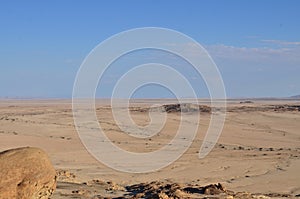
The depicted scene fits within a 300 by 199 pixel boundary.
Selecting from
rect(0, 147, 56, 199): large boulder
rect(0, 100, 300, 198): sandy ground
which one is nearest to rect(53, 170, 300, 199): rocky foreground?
rect(0, 100, 300, 198): sandy ground

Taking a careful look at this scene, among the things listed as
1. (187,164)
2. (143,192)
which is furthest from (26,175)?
(187,164)

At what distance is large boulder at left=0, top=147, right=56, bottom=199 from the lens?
975 centimetres

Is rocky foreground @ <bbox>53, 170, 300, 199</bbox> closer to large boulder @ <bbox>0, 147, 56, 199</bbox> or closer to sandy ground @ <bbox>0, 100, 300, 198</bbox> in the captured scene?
sandy ground @ <bbox>0, 100, 300, 198</bbox>

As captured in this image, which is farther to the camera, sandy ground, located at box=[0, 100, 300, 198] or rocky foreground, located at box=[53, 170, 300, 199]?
sandy ground, located at box=[0, 100, 300, 198]

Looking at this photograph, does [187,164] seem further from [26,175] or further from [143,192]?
[26,175]

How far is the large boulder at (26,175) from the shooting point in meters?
9.75

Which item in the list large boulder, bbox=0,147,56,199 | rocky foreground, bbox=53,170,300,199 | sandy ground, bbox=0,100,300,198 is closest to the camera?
large boulder, bbox=0,147,56,199

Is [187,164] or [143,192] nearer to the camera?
[143,192]

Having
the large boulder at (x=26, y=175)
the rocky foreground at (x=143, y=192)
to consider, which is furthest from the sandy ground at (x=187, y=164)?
the large boulder at (x=26, y=175)

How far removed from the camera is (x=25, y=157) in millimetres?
10234

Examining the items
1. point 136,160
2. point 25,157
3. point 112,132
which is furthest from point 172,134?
point 25,157

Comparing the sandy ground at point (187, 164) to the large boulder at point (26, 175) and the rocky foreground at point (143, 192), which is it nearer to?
the rocky foreground at point (143, 192)

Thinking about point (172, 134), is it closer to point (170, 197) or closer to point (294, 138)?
point (294, 138)

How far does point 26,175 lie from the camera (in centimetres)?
1002
